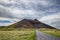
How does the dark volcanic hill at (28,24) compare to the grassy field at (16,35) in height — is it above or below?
above

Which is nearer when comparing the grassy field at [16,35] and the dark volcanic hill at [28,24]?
the grassy field at [16,35]

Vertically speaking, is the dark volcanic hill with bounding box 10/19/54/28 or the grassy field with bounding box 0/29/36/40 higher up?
the dark volcanic hill with bounding box 10/19/54/28

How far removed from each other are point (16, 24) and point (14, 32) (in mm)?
717

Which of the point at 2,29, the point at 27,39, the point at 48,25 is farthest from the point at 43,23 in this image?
the point at 2,29

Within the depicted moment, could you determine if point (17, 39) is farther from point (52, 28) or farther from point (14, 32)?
point (52, 28)

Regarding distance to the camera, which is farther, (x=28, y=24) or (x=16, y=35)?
(x=28, y=24)

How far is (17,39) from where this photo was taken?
12992 mm

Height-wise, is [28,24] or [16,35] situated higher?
[28,24]

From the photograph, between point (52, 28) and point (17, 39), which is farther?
point (52, 28)

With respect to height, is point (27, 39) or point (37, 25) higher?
point (37, 25)

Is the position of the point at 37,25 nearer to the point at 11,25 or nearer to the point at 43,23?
the point at 43,23

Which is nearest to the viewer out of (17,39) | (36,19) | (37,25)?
(17,39)

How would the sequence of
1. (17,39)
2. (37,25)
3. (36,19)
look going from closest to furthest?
(17,39), (36,19), (37,25)

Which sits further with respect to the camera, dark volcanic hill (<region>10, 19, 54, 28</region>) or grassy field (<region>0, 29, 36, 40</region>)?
dark volcanic hill (<region>10, 19, 54, 28</region>)
